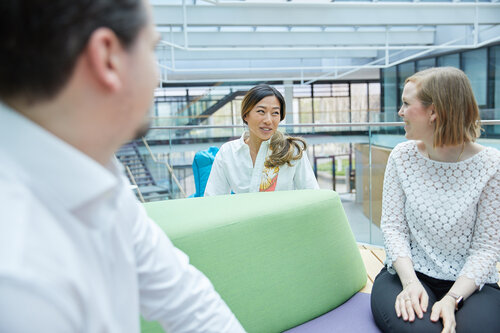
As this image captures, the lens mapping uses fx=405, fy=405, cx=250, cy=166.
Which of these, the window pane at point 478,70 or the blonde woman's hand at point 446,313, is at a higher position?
the window pane at point 478,70

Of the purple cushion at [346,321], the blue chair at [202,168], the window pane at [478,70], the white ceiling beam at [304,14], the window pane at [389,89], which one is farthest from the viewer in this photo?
the window pane at [389,89]

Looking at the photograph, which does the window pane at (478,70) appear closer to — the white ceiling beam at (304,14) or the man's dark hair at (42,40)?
the white ceiling beam at (304,14)

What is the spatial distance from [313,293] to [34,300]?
115 cm

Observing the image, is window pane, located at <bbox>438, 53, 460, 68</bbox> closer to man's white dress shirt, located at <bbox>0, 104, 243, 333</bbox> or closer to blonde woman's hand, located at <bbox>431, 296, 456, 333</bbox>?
blonde woman's hand, located at <bbox>431, 296, 456, 333</bbox>

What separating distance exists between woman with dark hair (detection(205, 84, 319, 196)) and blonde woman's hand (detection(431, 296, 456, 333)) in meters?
0.88

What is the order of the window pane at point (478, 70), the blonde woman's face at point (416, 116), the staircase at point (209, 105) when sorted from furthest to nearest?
the staircase at point (209, 105), the window pane at point (478, 70), the blonde woman's face at point (416, 116)

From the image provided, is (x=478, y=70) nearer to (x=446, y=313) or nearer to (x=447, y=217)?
(x=447, y=217)

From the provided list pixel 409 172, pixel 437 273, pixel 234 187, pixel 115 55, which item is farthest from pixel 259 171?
pixel 115 55

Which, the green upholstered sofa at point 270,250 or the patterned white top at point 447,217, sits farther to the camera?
the patterned white top at point 447,217

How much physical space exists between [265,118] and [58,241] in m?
1.77

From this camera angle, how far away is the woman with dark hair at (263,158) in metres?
2.07

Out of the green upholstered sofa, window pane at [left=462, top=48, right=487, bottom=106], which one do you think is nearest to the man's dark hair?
the green upholstered sofa

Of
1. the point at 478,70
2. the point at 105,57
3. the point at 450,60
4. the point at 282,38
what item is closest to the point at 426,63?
the point at 450,60

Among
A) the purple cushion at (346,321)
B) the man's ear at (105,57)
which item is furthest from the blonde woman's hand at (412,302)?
the man's ear at (105,57)
